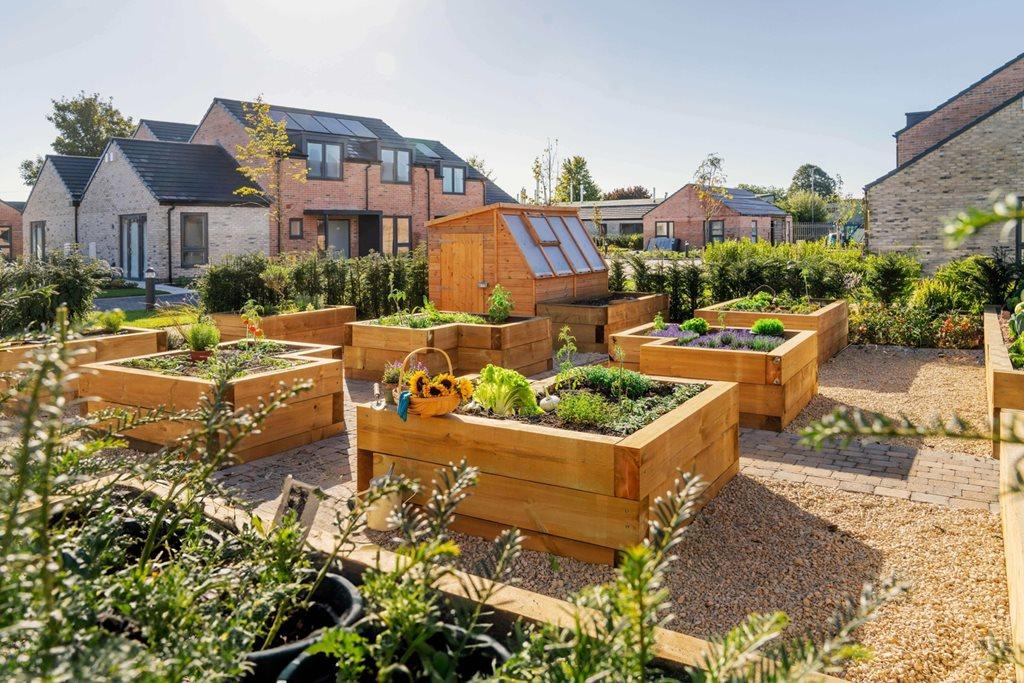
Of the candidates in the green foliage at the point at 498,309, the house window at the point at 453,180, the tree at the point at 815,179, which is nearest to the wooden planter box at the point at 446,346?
the green foliage at the point at 498,309

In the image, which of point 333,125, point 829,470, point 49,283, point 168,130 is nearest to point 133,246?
point 168,130

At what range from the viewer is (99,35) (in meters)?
11.2

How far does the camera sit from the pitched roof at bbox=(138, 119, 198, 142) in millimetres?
33062

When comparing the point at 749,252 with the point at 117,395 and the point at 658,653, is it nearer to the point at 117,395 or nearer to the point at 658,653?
the point at 117,395

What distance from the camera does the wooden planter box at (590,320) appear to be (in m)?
12.2

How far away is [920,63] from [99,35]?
20.3m

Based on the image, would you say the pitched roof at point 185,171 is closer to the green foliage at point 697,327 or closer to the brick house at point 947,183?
the green foliage at point 697,327

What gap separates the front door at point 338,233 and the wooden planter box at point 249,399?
22963mm

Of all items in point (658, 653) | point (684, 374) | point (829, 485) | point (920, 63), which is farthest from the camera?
point (920, 63)

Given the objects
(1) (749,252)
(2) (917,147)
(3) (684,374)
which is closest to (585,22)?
(1) (749,252)

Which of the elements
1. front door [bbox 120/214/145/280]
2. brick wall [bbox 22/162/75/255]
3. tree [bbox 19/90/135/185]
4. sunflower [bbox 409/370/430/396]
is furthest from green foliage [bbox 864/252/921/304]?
tree [bbox 19/90/135/185]

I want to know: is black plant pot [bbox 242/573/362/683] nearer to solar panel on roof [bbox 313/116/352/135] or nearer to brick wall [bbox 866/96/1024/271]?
brick wall [bbox 866/96/1024/271]

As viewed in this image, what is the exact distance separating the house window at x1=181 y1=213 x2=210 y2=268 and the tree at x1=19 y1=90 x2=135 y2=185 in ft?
77.6

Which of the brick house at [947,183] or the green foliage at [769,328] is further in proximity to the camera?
the brick house at [947,183]
